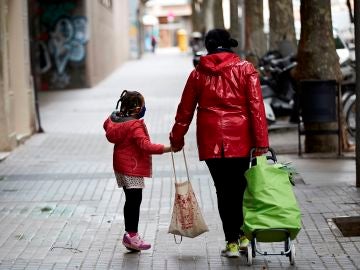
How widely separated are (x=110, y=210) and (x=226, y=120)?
273cm

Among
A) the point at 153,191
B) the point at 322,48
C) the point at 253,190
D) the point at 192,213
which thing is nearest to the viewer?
the point at 253,190

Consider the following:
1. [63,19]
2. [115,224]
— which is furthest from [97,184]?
[63,19]

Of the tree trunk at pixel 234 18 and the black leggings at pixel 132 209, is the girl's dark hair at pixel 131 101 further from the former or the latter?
the tree trunk at pixel 234 18

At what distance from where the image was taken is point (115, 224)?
331 inches

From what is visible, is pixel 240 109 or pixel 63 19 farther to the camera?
pixel 63 19

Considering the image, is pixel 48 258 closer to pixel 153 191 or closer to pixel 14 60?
pixel 153 191

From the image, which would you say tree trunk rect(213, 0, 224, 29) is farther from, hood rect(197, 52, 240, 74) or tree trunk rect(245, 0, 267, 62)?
hood rect(197, 52, 240, 74)

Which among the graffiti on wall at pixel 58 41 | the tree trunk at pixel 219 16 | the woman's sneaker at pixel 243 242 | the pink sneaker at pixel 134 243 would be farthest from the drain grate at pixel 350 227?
the graffiti on wall at pixel 58 41

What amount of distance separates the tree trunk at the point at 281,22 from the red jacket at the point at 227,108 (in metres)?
13.4

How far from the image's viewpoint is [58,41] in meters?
28.8

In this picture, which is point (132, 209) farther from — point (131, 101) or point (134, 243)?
point (131, 101)

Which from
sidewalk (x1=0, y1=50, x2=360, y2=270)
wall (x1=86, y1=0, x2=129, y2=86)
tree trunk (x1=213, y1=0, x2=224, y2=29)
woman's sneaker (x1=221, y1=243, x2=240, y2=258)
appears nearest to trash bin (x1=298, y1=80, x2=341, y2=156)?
sidewalk (x1=0, y1=50, x2=360, y2=270)

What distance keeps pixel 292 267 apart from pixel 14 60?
9.76 meters

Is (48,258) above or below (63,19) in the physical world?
below
